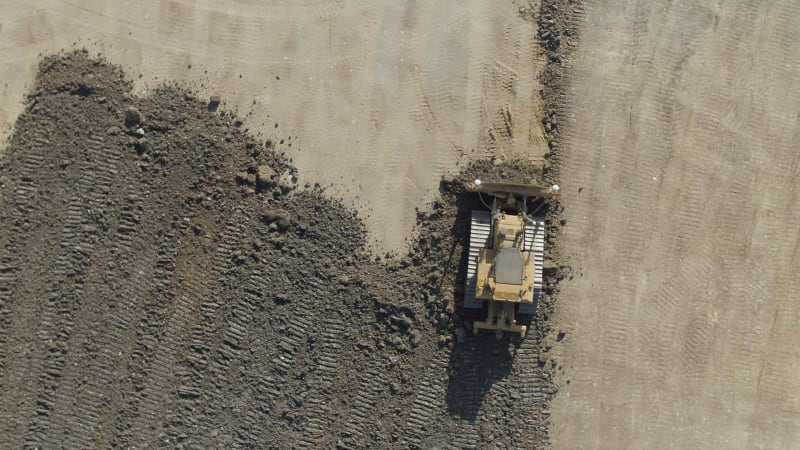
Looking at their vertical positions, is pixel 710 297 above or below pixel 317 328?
above

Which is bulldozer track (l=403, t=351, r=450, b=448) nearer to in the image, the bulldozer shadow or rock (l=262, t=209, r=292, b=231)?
the bulldozer shadow

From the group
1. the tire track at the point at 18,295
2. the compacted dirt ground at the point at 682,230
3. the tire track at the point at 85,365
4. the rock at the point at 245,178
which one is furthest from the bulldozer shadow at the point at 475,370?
the tire track at the point at 18,295

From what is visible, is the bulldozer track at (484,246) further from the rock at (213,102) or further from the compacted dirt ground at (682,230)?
the rock at (213,102)

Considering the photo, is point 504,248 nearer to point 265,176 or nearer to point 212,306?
point 265,176

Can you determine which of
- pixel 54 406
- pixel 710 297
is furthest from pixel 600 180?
pixel 54 406

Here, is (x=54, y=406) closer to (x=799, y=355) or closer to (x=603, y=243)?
(x=603, y=243)

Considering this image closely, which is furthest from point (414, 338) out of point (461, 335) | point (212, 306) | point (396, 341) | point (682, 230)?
point (682, 230)
